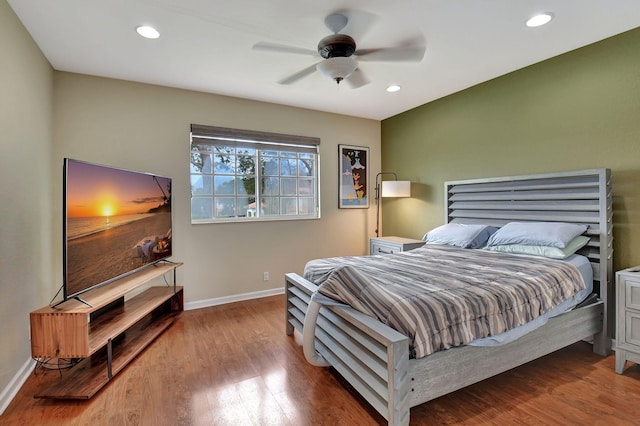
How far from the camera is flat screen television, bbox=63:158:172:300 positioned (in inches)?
80.7

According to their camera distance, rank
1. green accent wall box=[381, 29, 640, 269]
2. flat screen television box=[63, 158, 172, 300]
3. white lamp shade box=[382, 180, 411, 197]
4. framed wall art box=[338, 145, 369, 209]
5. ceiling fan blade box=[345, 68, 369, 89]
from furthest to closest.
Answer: framed wall art box=[338, 145, 369, 209]
white lamp shade box=[382, 180, 411, 197]
ceiling fan blade box=[345, 68, 369, 89]
green accent wall box=[381, 29, 640, 269]
flat screen television box=[63, 158, 172, 300]

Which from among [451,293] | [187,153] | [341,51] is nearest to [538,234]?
[451,293]

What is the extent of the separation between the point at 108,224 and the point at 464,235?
3299 mm

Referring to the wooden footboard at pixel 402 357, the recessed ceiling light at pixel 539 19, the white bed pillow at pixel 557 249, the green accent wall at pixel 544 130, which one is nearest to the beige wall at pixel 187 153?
the green accent wall at pixel 544 130

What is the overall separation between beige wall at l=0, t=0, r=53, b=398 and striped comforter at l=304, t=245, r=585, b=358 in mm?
2064

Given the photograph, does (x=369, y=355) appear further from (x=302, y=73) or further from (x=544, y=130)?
(x=544, y=130)

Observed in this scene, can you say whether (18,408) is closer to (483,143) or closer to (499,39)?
(499,39)

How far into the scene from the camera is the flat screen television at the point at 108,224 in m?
2.05

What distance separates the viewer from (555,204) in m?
2.88

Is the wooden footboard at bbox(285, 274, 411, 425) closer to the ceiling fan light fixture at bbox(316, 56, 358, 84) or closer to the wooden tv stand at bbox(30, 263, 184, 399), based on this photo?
the wooden tv stand at bbox(30, 263, 184, 399)

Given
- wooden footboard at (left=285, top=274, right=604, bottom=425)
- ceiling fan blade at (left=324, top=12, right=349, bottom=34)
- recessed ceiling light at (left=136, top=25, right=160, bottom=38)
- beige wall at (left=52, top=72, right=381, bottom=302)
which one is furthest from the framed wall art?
recessed ceiling light at (left=136, top=25, right=160, bottom=38)

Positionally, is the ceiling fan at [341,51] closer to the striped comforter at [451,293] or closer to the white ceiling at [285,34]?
the white ceiling at [285,34]

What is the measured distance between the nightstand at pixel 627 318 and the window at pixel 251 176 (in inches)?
127

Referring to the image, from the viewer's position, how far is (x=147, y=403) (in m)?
1.94
